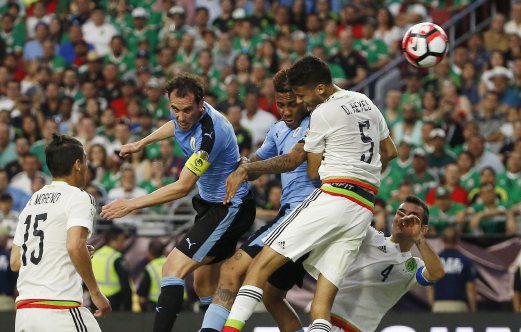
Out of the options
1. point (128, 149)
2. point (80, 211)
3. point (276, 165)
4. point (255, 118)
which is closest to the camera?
point (80, 211)

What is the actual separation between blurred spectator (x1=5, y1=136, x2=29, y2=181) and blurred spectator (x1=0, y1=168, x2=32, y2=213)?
32 centimetres

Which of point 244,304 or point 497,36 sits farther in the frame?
point 497,36

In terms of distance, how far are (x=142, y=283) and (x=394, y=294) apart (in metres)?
4.29

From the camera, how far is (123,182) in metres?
14.9

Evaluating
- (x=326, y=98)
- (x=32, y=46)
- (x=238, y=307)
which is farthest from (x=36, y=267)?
(x=32, y=46)

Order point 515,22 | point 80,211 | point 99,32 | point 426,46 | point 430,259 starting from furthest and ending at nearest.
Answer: point 99,32 < point 515,22 < point 426,46 < point 430,259 < point 80,211

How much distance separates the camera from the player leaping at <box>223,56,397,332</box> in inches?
335

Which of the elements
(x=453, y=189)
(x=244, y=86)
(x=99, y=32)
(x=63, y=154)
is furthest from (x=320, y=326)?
(x=99, y=32)

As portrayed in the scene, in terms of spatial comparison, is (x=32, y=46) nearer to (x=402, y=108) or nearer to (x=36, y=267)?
(x=402, y=108)

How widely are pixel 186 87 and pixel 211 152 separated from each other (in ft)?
1.85

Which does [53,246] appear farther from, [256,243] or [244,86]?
[244,86]

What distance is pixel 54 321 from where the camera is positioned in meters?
7.90

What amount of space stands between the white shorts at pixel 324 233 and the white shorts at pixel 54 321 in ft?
5.02

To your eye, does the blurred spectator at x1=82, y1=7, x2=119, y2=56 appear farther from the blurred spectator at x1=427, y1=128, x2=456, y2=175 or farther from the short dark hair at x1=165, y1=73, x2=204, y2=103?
the short dark hair at x1=165, y1=73, x2=204, y2=103
